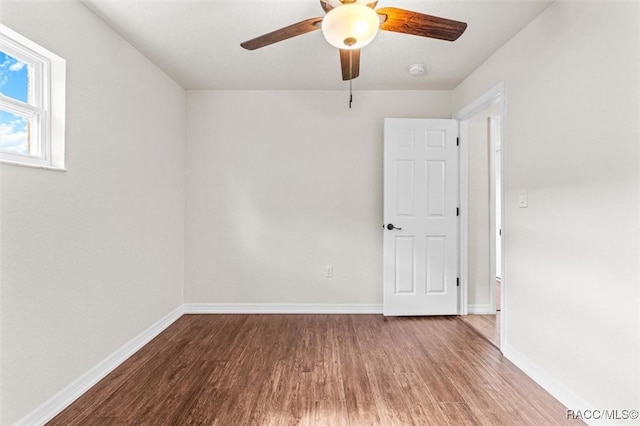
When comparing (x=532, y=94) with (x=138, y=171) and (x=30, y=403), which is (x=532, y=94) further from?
(x=30, y=403)

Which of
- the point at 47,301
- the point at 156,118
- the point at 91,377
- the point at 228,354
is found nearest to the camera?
the point at 47,301

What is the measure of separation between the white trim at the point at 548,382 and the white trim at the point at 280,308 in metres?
1.37

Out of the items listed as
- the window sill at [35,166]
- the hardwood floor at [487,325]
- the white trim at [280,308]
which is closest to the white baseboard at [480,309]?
the hardwood floor at [487,325]

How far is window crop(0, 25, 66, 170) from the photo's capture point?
1.64 metres

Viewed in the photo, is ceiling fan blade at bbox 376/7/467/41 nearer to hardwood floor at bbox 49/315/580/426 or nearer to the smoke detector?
the smoke detector

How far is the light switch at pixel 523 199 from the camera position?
225 cm

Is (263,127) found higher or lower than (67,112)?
higher

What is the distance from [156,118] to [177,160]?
53 centimetres

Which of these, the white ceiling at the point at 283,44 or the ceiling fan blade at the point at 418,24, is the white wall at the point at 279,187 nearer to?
the white ceiling at the point at 283,44

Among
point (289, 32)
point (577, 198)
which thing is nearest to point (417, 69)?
point (289, 32)

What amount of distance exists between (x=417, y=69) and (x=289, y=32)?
1.63 metres

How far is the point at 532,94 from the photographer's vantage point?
220 centimetres

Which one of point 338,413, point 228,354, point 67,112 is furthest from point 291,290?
point 67,112

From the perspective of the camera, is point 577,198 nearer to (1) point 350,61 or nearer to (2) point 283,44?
(1) point 350,61
